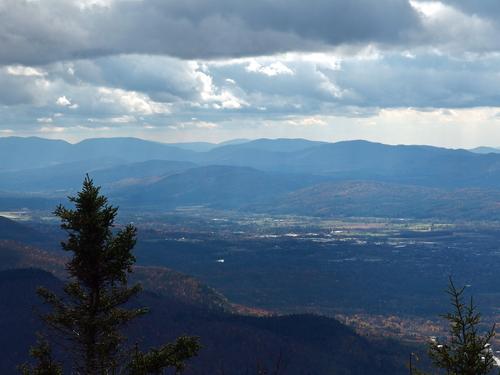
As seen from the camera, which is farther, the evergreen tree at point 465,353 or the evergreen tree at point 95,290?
the evergreen tree at point 95,290

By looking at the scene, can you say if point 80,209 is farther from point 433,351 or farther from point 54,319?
point 433,351

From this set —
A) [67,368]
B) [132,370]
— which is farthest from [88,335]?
[67,368]

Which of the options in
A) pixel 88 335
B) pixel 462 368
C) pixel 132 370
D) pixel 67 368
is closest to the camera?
pixel 462 368

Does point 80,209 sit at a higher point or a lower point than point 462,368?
higher

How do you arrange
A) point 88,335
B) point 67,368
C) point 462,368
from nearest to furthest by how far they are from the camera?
1. point 462,368
2. point 88,335
3. point 67,368

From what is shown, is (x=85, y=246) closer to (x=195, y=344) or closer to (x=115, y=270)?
(x=115, y=270)

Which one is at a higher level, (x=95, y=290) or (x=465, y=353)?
(x=95, y=290)

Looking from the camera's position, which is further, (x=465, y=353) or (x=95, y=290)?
(x=95, y=290)

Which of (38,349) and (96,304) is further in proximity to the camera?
(96,304)

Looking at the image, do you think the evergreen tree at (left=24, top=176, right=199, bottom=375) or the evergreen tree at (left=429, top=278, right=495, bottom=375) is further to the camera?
the evergreen tree at (left=24, top=176, right=199, bottom=375)

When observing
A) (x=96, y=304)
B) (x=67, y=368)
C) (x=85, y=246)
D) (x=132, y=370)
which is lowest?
(x=67, y=368)
